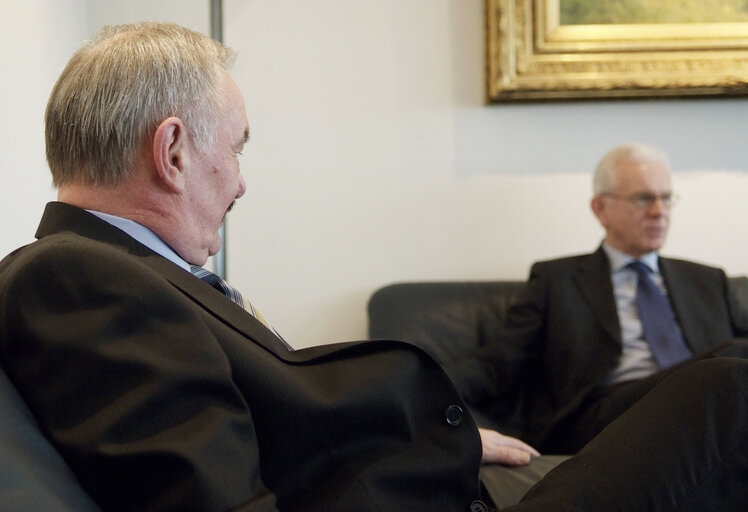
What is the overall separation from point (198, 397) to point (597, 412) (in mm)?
1819

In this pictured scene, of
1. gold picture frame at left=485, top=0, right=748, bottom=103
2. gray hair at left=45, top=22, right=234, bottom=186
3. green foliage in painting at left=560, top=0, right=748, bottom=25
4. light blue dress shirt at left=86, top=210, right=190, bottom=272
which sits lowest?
light blue dress shirt at left=86, top=210, right=190, bottom=272

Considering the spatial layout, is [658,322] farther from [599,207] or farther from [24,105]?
[24,105]

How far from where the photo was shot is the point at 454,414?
1.36 meters

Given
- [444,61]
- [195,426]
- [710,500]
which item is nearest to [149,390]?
[195,426]

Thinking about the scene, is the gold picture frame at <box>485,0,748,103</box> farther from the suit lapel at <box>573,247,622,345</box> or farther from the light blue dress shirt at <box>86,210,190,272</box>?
the light blue dress shirt at <box>86,210,190,272</box>

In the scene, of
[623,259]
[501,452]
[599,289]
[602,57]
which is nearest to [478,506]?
[501,452]

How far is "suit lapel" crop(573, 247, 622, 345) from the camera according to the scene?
2.85m

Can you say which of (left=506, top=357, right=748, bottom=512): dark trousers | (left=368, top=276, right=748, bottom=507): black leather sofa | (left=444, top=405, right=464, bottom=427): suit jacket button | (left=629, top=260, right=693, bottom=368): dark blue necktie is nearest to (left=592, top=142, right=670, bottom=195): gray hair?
(left=629, top=260, right=693, bottom=368): dark blue necktie

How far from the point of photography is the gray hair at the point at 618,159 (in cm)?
302

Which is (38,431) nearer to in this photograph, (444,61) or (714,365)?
(714,365)

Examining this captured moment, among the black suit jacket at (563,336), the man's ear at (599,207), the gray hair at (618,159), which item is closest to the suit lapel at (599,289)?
the black suit jacket at (563,336)

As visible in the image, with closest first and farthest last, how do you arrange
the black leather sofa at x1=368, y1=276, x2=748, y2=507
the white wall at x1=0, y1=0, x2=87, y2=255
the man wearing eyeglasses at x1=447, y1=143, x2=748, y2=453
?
the white wall at x1=0, y1=0, x2=87, y2=255 < the man wearing eyeglasses at x1=447, y1=143, x2=748, y2=453 < the black leather sofa at x1=368, y1=276, x2=748, y2=507

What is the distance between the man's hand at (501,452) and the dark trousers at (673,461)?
490 millimetres

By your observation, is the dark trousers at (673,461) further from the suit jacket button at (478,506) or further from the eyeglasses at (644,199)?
the eyeglasses at (644,199)
